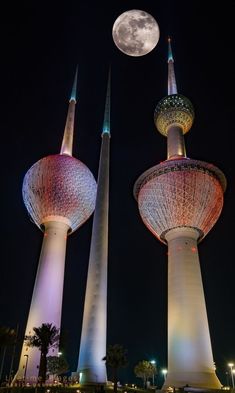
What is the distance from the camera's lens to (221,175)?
64.9 m

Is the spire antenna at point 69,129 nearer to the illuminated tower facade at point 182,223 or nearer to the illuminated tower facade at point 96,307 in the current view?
the illuminated tower facade at point 96,307

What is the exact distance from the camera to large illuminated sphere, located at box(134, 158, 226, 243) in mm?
60656

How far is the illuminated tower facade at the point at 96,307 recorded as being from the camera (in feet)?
174

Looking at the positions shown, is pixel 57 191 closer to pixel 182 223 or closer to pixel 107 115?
pixel 182 223

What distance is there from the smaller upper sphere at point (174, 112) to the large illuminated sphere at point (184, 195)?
1551cm

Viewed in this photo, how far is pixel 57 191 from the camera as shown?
68.1 metres

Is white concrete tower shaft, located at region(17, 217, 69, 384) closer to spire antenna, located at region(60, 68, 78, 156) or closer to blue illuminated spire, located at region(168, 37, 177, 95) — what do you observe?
spire antenna, located at region(60, 68, 78, 156)

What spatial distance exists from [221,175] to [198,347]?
28.7 metres

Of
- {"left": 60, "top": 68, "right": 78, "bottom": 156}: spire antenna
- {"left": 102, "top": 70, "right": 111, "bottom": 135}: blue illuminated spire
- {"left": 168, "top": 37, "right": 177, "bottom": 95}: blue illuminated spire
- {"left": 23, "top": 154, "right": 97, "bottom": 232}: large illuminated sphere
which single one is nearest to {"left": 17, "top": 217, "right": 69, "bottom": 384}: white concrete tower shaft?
{"left": 23, "top": 154, "right": 97, "bottom": 232}: large illuminated sphere

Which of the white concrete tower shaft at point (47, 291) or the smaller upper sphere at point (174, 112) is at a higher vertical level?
the smaller upper sphere at point (174, 112)

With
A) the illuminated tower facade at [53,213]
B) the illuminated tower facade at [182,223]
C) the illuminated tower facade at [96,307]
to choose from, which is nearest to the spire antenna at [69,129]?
the illuminated tower facade at [53,213]

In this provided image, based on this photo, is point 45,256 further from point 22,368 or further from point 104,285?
point 22,368

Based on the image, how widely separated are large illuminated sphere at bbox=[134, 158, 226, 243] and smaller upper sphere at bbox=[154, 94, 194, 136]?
50.9 ft

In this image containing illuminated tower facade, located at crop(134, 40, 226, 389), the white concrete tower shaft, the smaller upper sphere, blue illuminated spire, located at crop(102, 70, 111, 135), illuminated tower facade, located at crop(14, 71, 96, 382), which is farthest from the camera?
blue illuminated spire, located at crop(102, 70, 111, 135)
